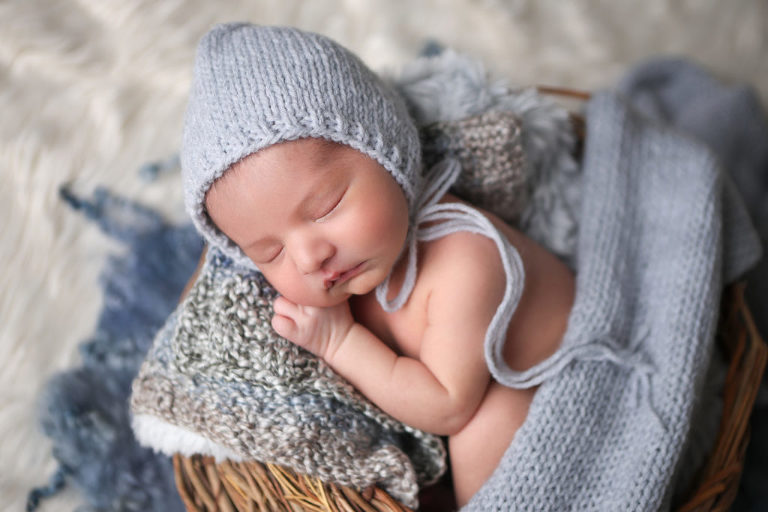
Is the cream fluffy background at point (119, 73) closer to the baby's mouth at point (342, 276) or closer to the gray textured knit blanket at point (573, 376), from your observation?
the gray textured knit blanket at point (573, 376)

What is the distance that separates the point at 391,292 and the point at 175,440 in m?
0.43

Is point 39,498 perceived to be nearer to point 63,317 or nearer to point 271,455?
point 63,317

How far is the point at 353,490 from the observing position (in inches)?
39.6

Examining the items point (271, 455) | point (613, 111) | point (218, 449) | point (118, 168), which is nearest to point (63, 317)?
point (118, 168)

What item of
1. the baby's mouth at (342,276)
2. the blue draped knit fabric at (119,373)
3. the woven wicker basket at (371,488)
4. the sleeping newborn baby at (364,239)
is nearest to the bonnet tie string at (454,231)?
the sleeping newborn baby at (364,239)

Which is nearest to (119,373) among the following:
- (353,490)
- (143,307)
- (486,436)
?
(143,307)

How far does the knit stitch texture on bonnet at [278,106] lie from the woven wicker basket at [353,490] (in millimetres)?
403

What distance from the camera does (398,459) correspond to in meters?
1.01

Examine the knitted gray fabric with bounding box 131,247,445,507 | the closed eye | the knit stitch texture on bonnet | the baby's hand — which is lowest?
the knitted gray fabric with bounding box 131,247,445,507

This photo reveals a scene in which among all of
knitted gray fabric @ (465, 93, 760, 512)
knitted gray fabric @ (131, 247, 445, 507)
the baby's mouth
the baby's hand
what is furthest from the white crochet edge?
knitted gray fabric @ (465, 93, 760, 512)

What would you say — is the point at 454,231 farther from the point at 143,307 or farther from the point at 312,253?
the point at 143,307

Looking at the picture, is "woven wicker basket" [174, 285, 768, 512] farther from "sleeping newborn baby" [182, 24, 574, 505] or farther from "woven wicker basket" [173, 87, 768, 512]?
"sleeping newborn baby" [182, 24, 574, 505]

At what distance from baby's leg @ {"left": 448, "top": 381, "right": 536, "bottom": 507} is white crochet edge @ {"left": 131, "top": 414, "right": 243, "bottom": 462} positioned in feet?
1.17

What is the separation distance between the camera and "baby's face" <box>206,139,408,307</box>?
2.98ft
